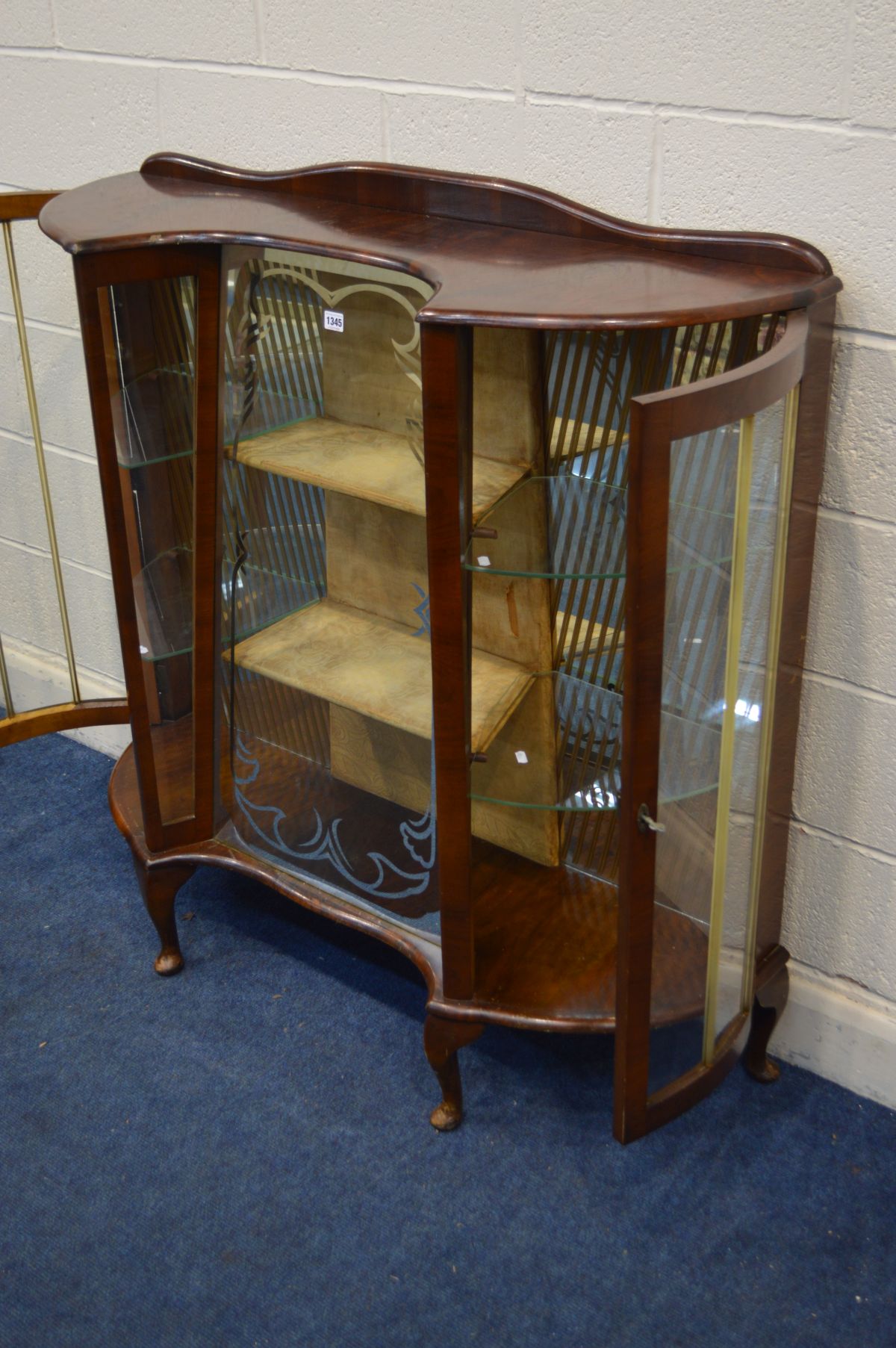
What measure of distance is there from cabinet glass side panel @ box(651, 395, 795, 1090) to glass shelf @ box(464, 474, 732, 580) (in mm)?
205

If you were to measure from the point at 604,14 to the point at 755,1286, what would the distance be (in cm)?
162

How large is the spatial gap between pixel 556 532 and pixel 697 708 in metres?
0.33

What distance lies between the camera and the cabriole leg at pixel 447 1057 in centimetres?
184

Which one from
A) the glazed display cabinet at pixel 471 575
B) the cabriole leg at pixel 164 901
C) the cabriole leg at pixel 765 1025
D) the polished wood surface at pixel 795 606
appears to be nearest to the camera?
the glazed display cabinet at pixel 471 575

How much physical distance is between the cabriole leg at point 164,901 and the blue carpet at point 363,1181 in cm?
4

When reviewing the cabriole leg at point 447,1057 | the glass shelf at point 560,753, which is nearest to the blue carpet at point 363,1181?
the cabriole leg at point 447,1057

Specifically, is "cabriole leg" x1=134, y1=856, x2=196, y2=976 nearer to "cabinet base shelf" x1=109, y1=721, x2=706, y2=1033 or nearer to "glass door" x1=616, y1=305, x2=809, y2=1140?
"cabinet base shelf" x1=109, y1=721, x2=706, y2=1033

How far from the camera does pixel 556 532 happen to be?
166 centimetres

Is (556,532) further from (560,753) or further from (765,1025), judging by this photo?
(765,1025)

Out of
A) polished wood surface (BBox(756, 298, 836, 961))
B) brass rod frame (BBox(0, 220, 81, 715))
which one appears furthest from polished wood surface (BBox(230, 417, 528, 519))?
brass rod frame (BBox(0, 220, 81, 715))

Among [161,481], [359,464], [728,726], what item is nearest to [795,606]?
[728,726]

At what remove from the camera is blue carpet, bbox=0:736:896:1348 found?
66.4 inches

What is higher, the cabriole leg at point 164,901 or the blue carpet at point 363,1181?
the cabriole leg at point 164,901

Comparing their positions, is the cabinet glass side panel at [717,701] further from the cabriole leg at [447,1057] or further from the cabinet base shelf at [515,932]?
the cabriole leg at [447,1057]
